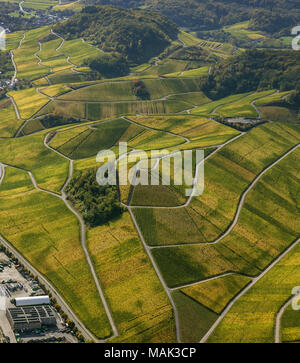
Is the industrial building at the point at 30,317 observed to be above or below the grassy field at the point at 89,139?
below

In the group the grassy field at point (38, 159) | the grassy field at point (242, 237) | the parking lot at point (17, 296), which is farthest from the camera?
the grassy field at point (38, 159)

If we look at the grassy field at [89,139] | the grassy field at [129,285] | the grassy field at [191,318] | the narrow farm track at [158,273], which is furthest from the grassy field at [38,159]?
the grassy field at [191,318]

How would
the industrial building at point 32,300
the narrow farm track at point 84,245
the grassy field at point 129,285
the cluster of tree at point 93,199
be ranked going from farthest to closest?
the cluster of tree at point 93,199
the industrial building at point 32,300
the narrow farm track at point 84,245
the grassy field at point 129,285

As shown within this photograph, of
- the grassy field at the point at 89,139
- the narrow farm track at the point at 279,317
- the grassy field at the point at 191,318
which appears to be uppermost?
the grassy field at the point at 89,139

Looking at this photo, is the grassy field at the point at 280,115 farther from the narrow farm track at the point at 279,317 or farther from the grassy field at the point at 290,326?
the grassy field at the point at 290,326

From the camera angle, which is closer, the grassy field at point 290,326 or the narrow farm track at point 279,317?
the grassy field at point 290,326

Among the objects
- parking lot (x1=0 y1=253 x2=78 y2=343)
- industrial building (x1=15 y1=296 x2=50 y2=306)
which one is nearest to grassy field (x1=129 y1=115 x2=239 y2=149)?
parking lot (x1=0 y1=253 x2=78 y2=343)

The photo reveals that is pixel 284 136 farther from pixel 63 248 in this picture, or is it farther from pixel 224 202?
pixel 63 248

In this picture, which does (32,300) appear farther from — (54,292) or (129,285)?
(129,285)
